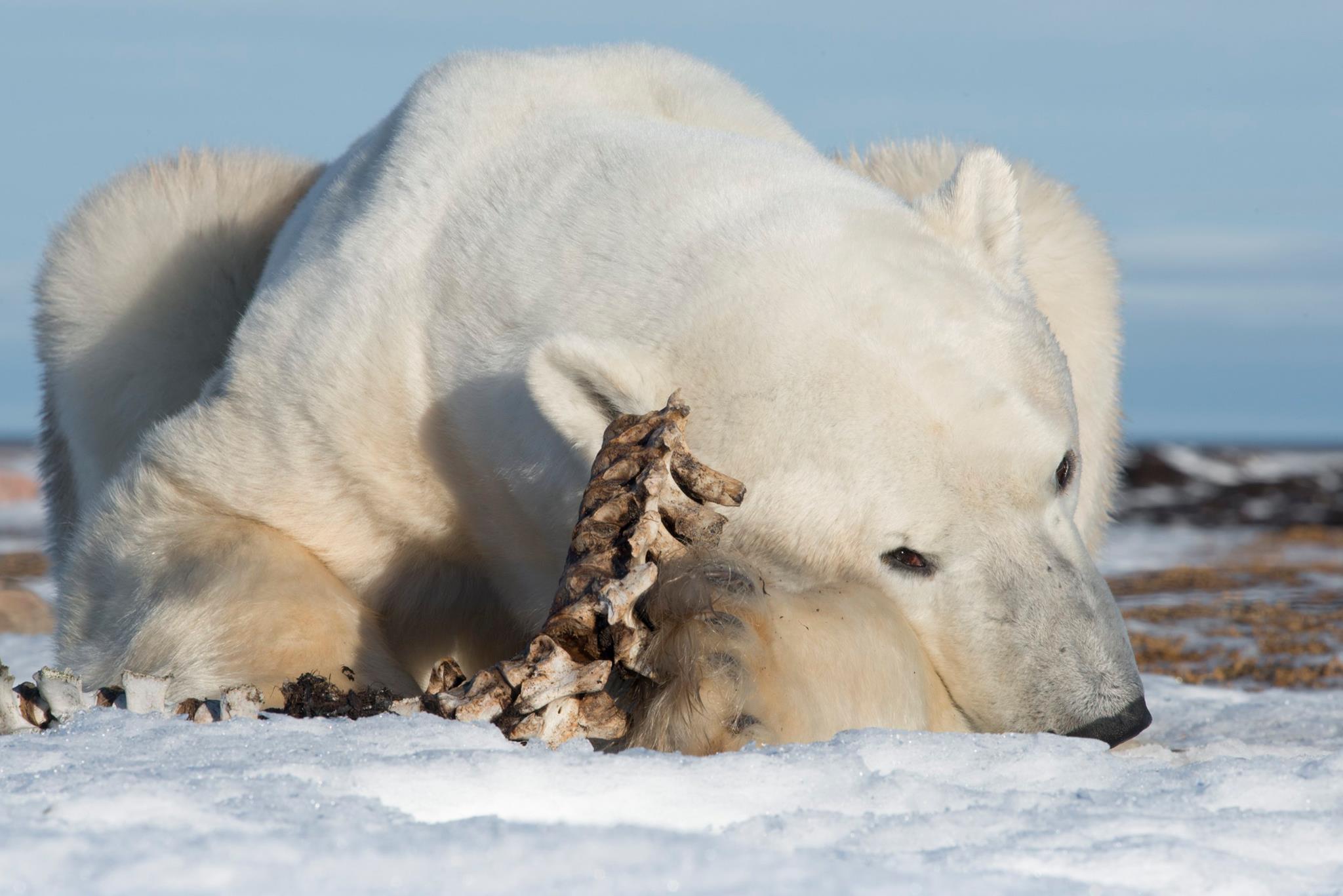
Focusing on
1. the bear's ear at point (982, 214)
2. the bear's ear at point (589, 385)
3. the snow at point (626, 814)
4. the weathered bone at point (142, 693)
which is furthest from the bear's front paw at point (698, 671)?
the bear's ear at point (982, 214)

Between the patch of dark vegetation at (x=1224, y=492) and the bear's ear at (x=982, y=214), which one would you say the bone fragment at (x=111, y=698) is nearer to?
the bear's ear at (x=982, y=214)

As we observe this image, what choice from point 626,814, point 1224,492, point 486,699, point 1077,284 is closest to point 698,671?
point 486,699

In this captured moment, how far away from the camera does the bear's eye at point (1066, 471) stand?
2.03m

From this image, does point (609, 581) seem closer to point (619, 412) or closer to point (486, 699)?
point (486, 699)

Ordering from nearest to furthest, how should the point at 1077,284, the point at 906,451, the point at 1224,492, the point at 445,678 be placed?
the point at 445,678
the point at 906,451
the point at 1077,284
the point at 1224,492

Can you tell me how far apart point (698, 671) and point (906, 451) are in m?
0.47

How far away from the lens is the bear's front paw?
1.59 m

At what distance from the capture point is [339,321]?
7.84 feet

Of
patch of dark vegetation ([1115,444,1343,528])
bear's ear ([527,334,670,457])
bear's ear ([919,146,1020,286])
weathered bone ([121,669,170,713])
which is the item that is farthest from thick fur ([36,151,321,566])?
patch of dark vegetation ([1115,444,1343,528])

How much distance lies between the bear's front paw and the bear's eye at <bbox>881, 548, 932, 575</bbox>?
0.27 metres

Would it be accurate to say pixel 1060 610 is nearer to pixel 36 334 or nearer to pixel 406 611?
pixel 406 611

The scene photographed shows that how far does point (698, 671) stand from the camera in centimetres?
162

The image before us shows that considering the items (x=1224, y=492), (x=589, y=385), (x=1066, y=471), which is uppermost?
(x=589, y=385)

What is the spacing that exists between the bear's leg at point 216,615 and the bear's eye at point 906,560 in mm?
761
